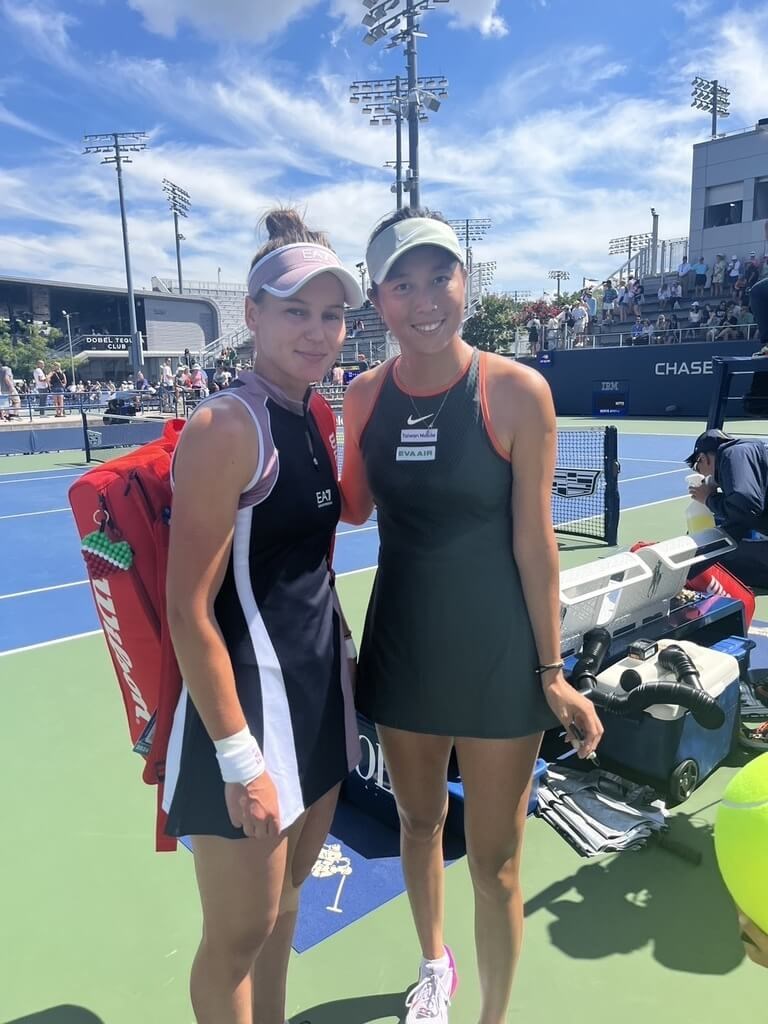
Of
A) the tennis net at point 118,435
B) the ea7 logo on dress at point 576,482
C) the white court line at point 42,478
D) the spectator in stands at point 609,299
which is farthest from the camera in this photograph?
the spectator in stands at point 609,299

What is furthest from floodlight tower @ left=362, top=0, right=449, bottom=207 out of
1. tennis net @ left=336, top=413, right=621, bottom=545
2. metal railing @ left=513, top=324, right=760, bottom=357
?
tennis net @ left=336, top=413, right=621, bottom=545

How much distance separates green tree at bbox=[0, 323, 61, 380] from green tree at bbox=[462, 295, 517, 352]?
32.8 meters

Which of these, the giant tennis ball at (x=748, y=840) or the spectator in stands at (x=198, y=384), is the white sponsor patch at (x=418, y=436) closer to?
the giant tennis ball at (x=748, y=840)

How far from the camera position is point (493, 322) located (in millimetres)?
58562

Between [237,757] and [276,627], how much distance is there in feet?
0.99

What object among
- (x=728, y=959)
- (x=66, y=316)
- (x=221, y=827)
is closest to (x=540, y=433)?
(x=221, y=827)

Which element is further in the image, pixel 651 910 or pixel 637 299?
pixel 637 299

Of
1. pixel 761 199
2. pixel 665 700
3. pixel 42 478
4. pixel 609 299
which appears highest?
pixel 761 199

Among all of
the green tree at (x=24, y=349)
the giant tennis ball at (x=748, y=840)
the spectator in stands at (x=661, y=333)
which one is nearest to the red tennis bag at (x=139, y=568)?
the giant tennis ball at (x=748, y=840)

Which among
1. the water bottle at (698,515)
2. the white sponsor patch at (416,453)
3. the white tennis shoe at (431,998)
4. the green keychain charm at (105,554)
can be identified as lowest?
the white tennis shoe at (431,998)

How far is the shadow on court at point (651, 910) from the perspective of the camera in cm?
243

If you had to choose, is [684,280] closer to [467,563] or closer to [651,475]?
[651,475]

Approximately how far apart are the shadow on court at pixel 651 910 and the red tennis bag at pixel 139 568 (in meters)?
1.54

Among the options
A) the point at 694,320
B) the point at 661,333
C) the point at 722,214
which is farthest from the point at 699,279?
the point at 722,214
